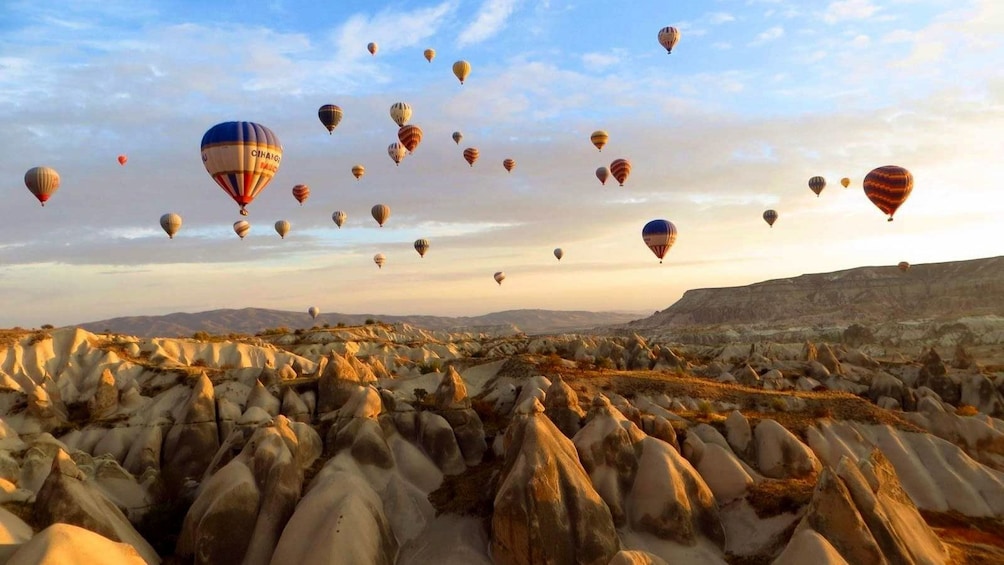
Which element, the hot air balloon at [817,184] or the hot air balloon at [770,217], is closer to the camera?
the hot air balloon at [817,184]

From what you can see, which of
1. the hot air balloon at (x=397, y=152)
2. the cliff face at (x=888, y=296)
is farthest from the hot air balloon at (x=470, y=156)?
the cliff face at (x=888, y=296)

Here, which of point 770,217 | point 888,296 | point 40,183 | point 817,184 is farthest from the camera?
point 888,296

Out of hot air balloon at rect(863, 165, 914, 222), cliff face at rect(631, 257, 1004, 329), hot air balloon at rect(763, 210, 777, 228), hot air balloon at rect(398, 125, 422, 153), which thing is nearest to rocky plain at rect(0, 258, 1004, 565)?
hot air balloon at rect(863, 165, 914, 222)

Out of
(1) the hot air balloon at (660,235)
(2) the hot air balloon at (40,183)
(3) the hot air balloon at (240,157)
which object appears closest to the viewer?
(3) the hot air balloon at (240,157)

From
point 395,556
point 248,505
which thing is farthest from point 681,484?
point 248,505

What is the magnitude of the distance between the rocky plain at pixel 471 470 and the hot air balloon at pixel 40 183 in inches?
744

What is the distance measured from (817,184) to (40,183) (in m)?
107

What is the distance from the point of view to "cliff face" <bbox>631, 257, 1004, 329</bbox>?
159 metres

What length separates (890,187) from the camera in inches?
2680

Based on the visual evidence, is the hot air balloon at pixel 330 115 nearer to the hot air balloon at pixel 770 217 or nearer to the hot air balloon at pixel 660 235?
the hot air balloon at pixel 660 235

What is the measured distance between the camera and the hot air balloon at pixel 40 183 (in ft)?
216

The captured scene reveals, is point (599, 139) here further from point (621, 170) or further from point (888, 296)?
point (888, 296)

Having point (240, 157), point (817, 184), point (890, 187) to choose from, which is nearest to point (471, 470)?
point (240, 157)

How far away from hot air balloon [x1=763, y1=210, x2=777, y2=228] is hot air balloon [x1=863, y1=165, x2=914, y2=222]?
165ft
